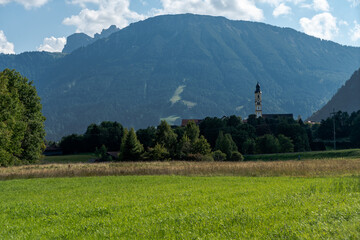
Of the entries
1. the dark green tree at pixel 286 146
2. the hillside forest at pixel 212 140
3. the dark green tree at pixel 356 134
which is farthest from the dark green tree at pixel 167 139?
the dark green tree at pixel 356 134

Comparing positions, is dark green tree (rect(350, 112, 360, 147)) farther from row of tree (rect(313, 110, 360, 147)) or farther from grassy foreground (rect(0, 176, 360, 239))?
grassy foreground (rect(0, 176, 360, 239))

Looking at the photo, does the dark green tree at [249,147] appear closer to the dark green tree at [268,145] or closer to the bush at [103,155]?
the dark green tree at [268,145]

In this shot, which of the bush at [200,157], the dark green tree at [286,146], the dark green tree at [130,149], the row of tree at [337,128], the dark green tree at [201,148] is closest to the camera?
the bush at [200,157]

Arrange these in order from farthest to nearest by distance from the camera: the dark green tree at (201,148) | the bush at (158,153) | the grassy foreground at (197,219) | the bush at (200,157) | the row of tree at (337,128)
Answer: the row of tree at (337,128) → the dark green tree at (201,148) → the bush at (158,153) → the bush at (200,157) → the grassy foreground at (197,219)

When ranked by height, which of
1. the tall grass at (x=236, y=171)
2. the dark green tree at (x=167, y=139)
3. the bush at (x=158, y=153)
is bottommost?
the tall grass at (x=236, y=171)

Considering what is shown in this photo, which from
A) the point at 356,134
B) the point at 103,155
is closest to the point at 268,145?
the point at 356,134

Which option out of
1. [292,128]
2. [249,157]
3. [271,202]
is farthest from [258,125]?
[271,202]

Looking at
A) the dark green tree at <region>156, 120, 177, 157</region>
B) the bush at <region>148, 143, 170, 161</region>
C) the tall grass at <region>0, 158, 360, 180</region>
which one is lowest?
the tall grass at <region>0, 158, 360, 180</region>

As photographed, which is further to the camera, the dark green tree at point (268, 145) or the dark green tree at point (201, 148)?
the dark green tree at point (268, 145)

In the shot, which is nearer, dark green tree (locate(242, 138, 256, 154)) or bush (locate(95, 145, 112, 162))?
dark green tree (locate(242, 138, 256, 154))

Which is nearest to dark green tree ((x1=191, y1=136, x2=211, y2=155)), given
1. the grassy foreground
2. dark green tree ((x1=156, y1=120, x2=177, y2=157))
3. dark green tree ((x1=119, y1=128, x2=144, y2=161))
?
dark green tree ((x1=156, y1=120, x2=177, y2=157))

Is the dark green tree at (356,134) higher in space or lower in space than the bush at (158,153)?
higher

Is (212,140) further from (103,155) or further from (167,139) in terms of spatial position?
(167,139)

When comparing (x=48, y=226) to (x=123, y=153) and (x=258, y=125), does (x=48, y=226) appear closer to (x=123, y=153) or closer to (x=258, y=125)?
(x=123, y=153)
